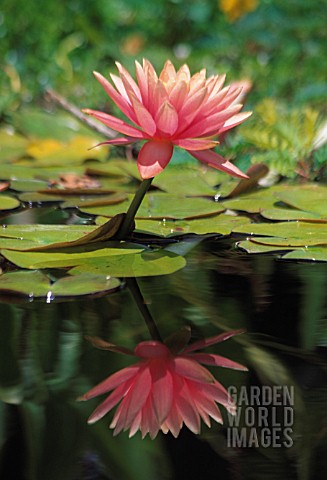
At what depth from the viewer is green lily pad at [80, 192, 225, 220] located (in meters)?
1.50

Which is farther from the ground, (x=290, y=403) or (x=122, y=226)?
(x=122, y=226)

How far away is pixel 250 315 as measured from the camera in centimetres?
102

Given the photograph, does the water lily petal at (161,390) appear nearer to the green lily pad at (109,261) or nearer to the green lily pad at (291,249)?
the green lily pad at (109,261)

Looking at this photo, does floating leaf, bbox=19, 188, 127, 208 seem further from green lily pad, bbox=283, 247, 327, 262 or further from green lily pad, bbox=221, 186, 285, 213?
green lily pad, bbox=283, 247, 327, 262

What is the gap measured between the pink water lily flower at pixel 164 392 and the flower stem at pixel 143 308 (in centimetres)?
5

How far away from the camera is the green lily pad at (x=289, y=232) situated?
4.36 feet

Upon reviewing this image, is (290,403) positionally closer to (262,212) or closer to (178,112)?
(178,112)

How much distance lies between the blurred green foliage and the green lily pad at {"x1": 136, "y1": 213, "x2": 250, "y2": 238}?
56.5 inches

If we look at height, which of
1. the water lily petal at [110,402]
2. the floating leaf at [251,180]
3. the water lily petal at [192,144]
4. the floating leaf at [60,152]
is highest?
the floating leaf at [60,152]

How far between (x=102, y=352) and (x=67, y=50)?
246cm

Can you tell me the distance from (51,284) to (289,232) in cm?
46

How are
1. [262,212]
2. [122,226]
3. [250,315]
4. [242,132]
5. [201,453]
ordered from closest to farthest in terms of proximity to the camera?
[201,453]
[250,315]
[122,226]
[262,212]
[242,132]

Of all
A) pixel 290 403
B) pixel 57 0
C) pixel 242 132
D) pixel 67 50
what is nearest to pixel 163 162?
pixel 290 403

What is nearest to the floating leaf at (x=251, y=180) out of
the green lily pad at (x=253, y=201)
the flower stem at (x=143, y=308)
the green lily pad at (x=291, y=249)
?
the green lily pad at (x=253, y=201)
